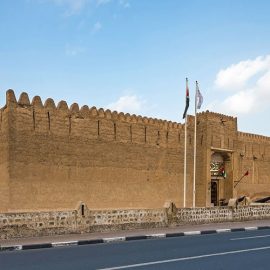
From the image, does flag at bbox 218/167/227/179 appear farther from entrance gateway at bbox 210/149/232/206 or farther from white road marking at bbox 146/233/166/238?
white road marking at bbox 146/233/166/238

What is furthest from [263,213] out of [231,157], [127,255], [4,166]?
[127,255]

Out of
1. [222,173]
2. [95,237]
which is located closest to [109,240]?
[95,237]

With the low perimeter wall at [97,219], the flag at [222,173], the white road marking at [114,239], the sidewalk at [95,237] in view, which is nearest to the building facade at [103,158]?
the flag at [222,173]

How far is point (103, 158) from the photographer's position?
2491 cm

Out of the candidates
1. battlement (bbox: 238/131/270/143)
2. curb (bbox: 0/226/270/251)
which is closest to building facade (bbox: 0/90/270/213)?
battlement (bbox: 238/131/270/143)

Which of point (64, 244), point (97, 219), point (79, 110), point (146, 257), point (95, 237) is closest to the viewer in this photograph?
point (146, 257)

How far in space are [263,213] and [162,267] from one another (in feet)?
55.8

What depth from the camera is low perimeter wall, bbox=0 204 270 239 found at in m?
13.8

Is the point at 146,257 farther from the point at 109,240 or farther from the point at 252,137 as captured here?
the point at 252,137

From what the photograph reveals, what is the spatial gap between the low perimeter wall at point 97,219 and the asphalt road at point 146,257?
2.22m

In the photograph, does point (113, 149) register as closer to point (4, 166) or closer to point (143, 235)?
point (4, 166)

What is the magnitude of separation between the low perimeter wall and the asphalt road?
2.22 meters

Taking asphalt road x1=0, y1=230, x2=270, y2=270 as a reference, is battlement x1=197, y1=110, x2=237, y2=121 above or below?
above

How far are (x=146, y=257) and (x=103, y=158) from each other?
15.2m
